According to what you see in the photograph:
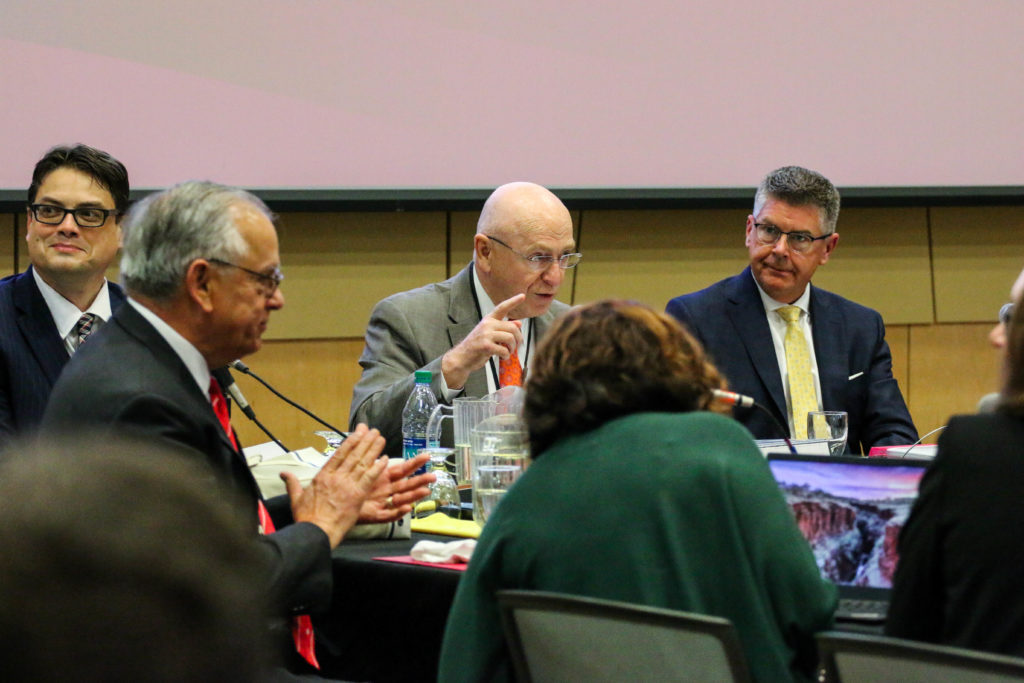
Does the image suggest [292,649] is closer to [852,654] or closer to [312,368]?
[852,654]

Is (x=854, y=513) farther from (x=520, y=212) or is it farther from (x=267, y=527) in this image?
(x=520, y=212)

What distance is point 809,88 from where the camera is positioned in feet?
14.4

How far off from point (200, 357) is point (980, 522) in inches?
48.2

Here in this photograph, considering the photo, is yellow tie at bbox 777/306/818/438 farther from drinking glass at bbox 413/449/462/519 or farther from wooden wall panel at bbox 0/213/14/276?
wooden wall panel at bbox 0/213/14/276

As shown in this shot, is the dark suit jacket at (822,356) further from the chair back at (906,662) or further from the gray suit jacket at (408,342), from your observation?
the chair back at (906,662)

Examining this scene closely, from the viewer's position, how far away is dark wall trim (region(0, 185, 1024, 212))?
3.99 metres

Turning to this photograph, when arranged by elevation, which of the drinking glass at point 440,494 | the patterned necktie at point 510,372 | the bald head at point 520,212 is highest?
the bald head at point 520,212

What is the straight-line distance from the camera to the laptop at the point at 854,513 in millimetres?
1746

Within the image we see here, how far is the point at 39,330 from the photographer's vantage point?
2.70 m

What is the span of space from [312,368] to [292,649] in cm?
247

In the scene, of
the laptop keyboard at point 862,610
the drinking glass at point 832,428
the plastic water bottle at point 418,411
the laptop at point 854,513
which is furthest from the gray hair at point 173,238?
the drinking glass at point 832,428

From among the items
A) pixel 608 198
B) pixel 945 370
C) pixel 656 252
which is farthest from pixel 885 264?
pixel 608 198

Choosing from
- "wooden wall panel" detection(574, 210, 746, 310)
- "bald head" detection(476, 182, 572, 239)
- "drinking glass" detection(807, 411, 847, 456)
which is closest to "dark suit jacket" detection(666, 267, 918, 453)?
"drinking glass" detection(807, 411, 847, 456)

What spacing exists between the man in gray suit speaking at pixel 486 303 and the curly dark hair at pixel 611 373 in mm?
1237
